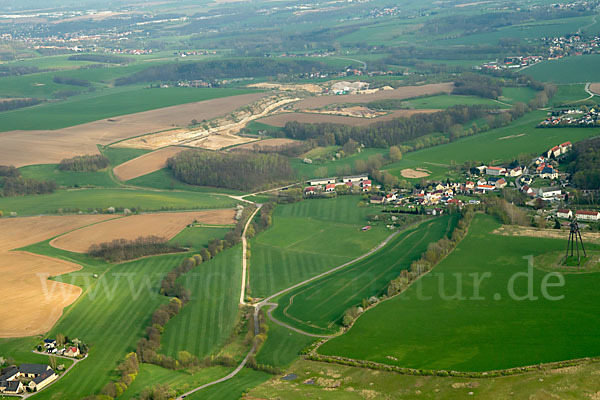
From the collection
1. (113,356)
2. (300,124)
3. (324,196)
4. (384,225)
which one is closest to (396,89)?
(300,124)

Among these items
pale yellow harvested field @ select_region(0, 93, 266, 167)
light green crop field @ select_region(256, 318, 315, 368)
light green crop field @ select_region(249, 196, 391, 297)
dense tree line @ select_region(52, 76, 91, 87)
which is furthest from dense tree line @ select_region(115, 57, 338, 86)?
light green crop field @ select_region(256, 318, 315, 368)

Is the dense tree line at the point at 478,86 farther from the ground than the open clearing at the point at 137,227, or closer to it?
farther from the ground

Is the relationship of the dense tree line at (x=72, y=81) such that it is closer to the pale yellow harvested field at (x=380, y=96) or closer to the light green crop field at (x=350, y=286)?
the pale yellow harvested field at (x=380, y=96)

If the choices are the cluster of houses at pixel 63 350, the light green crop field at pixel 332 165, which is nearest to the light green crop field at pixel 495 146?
the light green crop field at pixel 332 165

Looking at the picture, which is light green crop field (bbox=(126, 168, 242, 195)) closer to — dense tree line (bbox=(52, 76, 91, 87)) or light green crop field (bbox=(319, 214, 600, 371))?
light green crop field (bbox=(319, 214, 600, 371))

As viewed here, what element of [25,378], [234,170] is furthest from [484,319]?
[234,170]

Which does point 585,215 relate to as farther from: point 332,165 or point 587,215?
point 332,165

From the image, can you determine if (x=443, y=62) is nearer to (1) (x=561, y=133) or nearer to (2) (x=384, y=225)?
(1) (x=561, y=133)

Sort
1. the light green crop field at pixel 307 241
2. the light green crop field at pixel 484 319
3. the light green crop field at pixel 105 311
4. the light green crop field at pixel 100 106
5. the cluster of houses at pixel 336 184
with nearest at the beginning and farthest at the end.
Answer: the light green crop field at pixel 484 319, the light green crop field at pixel 105 311, the light green crop field at pixel 307 241, the cluster of houses at pixel 336 184, the light green crop field at pixel 100 106
